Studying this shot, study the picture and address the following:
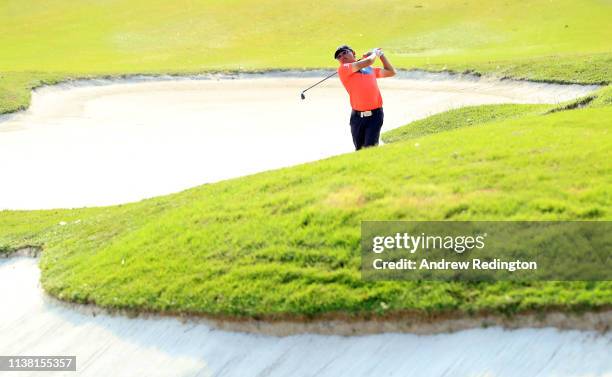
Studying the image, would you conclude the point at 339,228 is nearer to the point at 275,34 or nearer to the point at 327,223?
the point at 327,223

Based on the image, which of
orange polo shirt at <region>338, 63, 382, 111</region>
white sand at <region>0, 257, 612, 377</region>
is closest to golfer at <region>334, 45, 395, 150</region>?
orange polo shirt at <region>338, 63, 382, 111</region>

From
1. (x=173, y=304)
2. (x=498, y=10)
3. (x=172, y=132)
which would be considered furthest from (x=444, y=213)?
(x=498, y=10)

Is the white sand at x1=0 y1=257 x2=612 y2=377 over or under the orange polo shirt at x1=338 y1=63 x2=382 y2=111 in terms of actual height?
under

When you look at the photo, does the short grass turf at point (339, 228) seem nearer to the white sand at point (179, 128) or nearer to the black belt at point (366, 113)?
the black belt at point (366, 113)

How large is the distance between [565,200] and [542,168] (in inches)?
44.9

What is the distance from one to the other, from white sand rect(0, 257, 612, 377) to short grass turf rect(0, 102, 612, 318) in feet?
0.93

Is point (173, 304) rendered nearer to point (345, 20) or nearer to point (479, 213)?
point (479, 213)

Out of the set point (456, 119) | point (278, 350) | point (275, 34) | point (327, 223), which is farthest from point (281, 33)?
point (278, 350)

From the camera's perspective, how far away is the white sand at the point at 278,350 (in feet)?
23.9

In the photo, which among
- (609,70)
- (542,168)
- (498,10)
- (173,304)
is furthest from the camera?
(498,10)

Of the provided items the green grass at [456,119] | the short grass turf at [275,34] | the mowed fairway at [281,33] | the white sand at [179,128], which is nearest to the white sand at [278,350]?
the white sand at [179,128]

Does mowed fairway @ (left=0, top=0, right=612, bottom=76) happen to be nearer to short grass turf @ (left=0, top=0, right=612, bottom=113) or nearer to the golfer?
short grass turf @ (left=0, top=0, right=612, bottom=113)

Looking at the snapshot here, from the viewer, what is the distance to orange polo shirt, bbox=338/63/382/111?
1323 cm

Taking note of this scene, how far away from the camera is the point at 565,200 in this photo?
8914 millimetres
